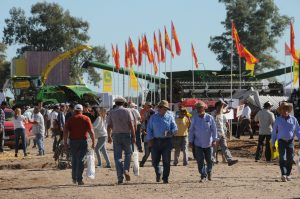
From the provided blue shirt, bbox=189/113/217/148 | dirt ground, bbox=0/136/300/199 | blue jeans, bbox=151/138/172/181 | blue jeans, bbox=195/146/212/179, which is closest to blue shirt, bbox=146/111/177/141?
blue jeans, bbox=151/138/172/181

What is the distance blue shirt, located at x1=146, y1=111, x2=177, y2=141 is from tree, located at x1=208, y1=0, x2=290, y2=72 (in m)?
67.9

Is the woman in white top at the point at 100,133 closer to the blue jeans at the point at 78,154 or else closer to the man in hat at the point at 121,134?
the man in hat at the point at 121,134

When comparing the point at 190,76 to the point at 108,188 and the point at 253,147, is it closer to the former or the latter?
the point at 253,147

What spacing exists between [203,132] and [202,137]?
10 centimetres

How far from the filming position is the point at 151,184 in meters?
17.5

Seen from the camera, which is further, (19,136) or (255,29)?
(255,29)

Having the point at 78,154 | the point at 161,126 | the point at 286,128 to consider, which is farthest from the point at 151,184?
the point at 286,128

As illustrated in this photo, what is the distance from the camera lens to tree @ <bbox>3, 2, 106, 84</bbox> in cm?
9462

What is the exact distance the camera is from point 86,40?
3782 inches

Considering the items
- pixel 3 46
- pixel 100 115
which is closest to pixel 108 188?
pixel 100 115

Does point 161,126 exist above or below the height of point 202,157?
above

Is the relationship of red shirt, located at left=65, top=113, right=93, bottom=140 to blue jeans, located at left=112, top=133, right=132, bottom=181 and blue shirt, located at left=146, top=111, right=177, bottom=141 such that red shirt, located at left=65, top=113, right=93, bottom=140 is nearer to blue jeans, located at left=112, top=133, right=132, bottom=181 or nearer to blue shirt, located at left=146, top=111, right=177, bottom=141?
blue jeans, located at left=112, top=133, right=132, bottom=181

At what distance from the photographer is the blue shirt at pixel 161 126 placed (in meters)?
17.8

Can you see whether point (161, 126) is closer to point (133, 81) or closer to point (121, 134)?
point (121, 134)
